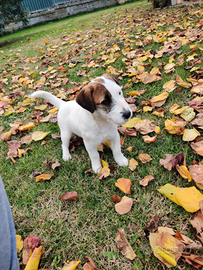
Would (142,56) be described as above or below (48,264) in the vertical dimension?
above

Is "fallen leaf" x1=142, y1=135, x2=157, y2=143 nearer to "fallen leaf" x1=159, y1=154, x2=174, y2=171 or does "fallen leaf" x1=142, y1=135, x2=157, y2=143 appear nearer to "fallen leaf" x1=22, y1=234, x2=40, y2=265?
"fallen leaf" x1=159, y1=154, x2=174, y2=171

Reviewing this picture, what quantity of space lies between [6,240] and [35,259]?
2.03 feet

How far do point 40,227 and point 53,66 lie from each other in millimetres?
4855

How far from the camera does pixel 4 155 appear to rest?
109 inches

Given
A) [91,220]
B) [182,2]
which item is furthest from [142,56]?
[182,2]

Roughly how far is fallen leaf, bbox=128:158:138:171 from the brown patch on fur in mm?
778

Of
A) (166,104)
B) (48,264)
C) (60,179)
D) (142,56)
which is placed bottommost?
(48,264)

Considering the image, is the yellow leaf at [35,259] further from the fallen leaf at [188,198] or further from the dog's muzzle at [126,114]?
the dog's muzzle at [126,114]

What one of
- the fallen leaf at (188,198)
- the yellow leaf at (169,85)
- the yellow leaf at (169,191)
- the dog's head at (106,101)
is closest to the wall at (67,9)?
the yellow leaf at (169,85)

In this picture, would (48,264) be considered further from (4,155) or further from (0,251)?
(4,155)

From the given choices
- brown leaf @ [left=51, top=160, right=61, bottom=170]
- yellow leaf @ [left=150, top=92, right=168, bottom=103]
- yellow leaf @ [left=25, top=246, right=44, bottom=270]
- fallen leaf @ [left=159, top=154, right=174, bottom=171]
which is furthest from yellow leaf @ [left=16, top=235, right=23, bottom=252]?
yellow leaf @ [left=150, top=92, right=168, bottom=103]

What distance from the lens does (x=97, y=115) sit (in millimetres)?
1791

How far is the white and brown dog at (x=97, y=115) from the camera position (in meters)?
1.63

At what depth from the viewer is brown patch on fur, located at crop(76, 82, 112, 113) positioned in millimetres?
1630
